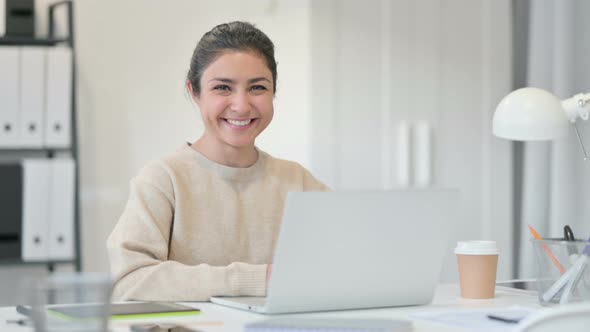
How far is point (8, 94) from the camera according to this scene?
308 cm

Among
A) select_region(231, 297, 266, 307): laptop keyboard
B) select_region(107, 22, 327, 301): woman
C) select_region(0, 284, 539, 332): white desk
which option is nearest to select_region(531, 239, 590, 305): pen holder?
select_region(0, 284, 539, 332): white desk

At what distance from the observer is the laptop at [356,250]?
1423 mm

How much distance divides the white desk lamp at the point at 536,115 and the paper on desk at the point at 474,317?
34 cm

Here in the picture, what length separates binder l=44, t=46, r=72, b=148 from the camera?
3.10 meters

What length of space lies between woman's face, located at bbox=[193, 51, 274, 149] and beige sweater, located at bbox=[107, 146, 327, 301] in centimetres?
8

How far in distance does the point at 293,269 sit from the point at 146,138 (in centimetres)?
207

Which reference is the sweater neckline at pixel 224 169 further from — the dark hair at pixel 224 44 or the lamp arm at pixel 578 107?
the lamp arm at pixel 578 107

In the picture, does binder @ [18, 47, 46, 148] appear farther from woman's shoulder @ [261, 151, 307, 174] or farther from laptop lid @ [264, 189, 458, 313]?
laptop lid @ [264, 189, 458, 313]

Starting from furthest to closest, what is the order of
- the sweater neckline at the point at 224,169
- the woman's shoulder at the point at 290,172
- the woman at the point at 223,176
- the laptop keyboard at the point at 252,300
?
the woman's shoulder at the point at 290,172 < the sweater neckline at the point at 224,169 < the woman at the point at 223,176 < the laptop keyboard at the point at 252,300

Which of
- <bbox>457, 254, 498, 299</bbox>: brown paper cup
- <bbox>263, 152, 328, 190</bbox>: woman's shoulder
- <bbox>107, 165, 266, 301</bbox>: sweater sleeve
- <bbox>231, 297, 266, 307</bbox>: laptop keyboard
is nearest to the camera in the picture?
<bbox>231, 297, 266, 307</bbox>: laptop keyboard

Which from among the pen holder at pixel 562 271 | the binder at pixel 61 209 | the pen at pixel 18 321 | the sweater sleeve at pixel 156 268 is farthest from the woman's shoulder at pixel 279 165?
the binder at pixel 61 209

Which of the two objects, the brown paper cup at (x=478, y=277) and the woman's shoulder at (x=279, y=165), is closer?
the brown paper cup at (x=478, y=277)

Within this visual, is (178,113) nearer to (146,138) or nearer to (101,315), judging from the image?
(146,138)

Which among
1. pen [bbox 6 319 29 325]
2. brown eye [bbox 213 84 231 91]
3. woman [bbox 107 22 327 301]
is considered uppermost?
brown eye [bbox 213 84 231 91]
